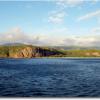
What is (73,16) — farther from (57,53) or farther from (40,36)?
(57,53)

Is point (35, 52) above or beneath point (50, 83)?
above

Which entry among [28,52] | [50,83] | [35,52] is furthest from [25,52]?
[50,83]

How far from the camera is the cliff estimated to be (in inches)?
2453

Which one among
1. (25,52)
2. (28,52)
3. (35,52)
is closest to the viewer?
(35,52)

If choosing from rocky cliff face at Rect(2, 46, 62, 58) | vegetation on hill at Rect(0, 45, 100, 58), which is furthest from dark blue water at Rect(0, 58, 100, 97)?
vegetation on hill at Rect(0, 45, 100, 58)

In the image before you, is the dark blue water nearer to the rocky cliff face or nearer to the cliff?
the rocky cliff face

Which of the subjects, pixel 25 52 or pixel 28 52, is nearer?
pixel 28 52

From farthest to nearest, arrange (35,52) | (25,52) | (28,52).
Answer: (25,52) < (28,52) < (35,52)

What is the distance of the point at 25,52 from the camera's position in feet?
220

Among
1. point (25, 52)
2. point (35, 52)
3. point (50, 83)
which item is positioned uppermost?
point (25, 52)

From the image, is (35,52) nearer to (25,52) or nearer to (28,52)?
(28,52)

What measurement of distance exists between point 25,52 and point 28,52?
137cm

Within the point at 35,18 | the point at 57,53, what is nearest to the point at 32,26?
the point at 35,18

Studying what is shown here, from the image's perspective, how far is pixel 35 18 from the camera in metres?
53.5
